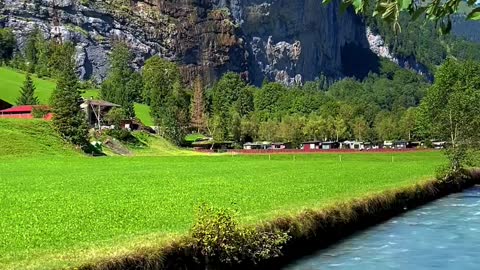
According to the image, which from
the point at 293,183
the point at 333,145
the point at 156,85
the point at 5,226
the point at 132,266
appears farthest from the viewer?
the point at 156,85

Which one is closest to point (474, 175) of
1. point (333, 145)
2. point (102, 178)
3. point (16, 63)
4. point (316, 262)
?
point (102, 178)

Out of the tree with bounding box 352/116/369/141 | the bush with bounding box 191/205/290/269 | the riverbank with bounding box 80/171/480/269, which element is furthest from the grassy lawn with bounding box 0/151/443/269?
the tree with bounding box 352/116/369/141

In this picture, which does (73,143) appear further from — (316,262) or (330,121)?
(330,121)

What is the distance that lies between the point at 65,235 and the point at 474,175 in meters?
46.5

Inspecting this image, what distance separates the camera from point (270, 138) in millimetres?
150125

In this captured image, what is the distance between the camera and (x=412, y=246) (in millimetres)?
22766

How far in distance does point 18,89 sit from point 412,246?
504ft

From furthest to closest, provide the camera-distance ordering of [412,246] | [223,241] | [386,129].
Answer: [386,129] → [412,246] → [223,241]

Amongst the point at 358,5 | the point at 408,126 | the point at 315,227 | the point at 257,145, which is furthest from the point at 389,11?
the point at 408,126

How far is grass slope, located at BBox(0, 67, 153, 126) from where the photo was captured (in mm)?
155113

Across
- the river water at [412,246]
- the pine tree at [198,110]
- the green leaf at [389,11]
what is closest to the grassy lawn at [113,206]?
the river water at [412,246]

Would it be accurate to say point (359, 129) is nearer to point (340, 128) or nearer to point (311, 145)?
point (340, 128)

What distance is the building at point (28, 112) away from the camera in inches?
4178

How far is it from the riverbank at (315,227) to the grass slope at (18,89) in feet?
422
